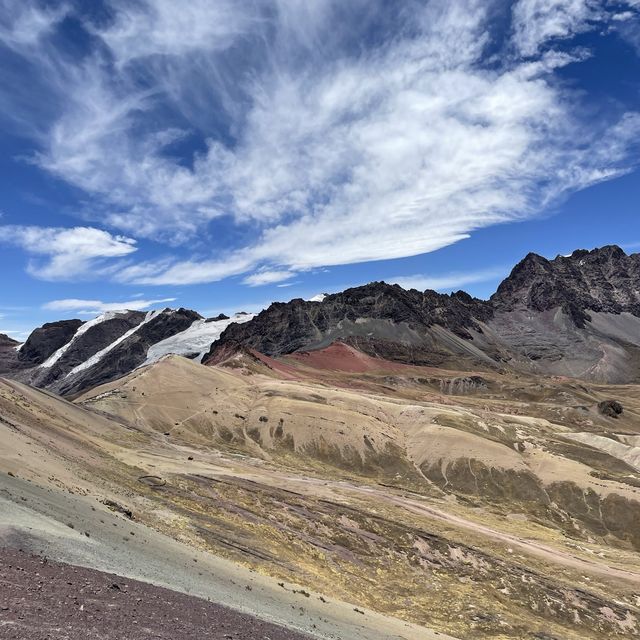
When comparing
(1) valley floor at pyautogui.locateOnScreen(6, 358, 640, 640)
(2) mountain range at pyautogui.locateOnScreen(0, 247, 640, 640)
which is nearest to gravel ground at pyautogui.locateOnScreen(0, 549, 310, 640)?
(2) mountain range at pyautogui.locateOnScreen(0, 247, 640, 640)

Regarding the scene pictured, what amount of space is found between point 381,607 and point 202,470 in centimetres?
2801

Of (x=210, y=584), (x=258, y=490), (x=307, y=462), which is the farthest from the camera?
(x=307, y=462)

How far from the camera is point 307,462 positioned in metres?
80.2

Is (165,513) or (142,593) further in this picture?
(165,513)

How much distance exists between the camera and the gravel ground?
1291cm

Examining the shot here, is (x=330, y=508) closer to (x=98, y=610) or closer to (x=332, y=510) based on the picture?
(x=332, y=510)

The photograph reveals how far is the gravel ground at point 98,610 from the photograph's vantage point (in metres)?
12.9

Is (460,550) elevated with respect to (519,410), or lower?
lower

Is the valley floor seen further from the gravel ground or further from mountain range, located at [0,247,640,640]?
the gravel ground

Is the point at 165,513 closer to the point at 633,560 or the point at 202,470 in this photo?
the point at 202,470

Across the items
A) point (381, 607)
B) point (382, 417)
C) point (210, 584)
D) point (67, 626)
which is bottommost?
point (381, 607)

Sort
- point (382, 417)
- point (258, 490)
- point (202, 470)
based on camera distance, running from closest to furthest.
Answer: point (258, 490) < point (202, 470) < point (382, 417)

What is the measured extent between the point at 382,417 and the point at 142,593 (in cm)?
8523

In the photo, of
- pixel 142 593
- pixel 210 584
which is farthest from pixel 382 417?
pixel 142 593
